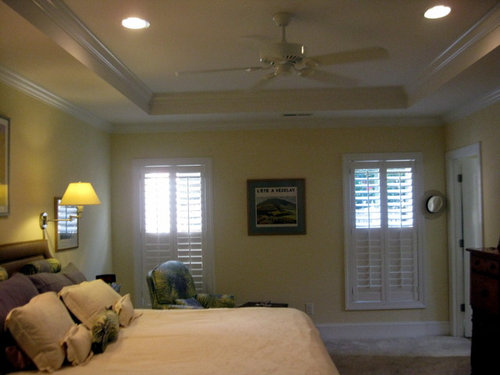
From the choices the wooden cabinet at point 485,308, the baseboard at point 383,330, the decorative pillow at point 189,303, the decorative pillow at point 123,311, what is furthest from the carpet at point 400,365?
the decorative pillow at point 123,311

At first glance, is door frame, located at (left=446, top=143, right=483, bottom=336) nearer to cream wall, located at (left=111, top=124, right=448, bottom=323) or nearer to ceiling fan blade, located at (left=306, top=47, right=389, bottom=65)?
cream wall, located at (left=111, top=124, right=448, bottom=323)

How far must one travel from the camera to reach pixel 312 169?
5.27 meters

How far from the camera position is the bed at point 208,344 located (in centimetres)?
229

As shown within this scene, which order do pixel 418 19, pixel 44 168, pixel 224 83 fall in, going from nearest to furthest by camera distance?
pixel 418 19 → pixel 44 168 → pixel 224 83

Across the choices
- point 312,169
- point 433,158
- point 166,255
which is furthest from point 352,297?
point 166,255

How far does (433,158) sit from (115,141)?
152 inches

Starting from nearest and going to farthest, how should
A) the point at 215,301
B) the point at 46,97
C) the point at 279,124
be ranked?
the point at 46,97 → the point at 215,301 → the point at 279,124

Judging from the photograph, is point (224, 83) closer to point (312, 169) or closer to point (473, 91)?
point (312, 169)

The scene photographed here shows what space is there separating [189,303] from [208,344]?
5.90ft

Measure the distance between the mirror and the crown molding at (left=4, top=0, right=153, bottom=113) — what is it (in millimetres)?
3515

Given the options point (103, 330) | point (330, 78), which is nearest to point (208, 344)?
point (103, 330)

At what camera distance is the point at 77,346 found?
2.35 meters

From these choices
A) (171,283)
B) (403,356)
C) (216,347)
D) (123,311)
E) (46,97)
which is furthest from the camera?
(403,356)

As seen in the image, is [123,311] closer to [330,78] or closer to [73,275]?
[73,275]
